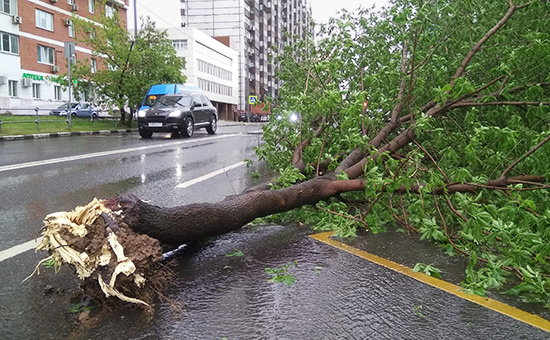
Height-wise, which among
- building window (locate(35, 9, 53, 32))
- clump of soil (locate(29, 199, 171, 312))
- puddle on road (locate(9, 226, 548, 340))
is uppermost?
building window (locate(35, 9, 53, 32))

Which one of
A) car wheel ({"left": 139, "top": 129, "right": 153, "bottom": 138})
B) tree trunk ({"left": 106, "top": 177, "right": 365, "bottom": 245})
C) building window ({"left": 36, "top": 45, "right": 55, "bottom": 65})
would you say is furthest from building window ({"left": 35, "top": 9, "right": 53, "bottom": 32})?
tree trunk ({"left": 106, "top": 177, "right": 365, "bottom": 245})

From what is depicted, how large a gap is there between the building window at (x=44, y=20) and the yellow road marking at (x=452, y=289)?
134 feet

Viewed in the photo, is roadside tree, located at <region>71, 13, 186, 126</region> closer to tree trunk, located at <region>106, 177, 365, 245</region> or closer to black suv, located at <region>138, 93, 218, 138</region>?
black suv, located at <region>138, 93, 218, 138</region>

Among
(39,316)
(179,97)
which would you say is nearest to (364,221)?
(39,316)

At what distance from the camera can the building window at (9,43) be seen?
111 feet

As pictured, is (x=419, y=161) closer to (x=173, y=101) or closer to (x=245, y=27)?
(x=173, y=101)

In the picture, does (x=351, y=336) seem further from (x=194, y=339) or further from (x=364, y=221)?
(x=364, y=221)

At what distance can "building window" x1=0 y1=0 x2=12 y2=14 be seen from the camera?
33731 mm

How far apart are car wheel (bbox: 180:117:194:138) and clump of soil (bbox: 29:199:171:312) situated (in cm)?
1548

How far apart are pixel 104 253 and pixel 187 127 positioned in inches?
625

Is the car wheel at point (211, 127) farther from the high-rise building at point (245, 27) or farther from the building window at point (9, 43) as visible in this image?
the high-rise building at point (245, 27)

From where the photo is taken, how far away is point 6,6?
3422 cm

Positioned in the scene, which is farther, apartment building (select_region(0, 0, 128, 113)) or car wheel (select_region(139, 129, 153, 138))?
apartment building (select_region(0, 0, 128, 113))

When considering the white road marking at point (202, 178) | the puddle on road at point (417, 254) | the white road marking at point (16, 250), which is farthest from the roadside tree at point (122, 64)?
the puddle on road at point (417, 254)
